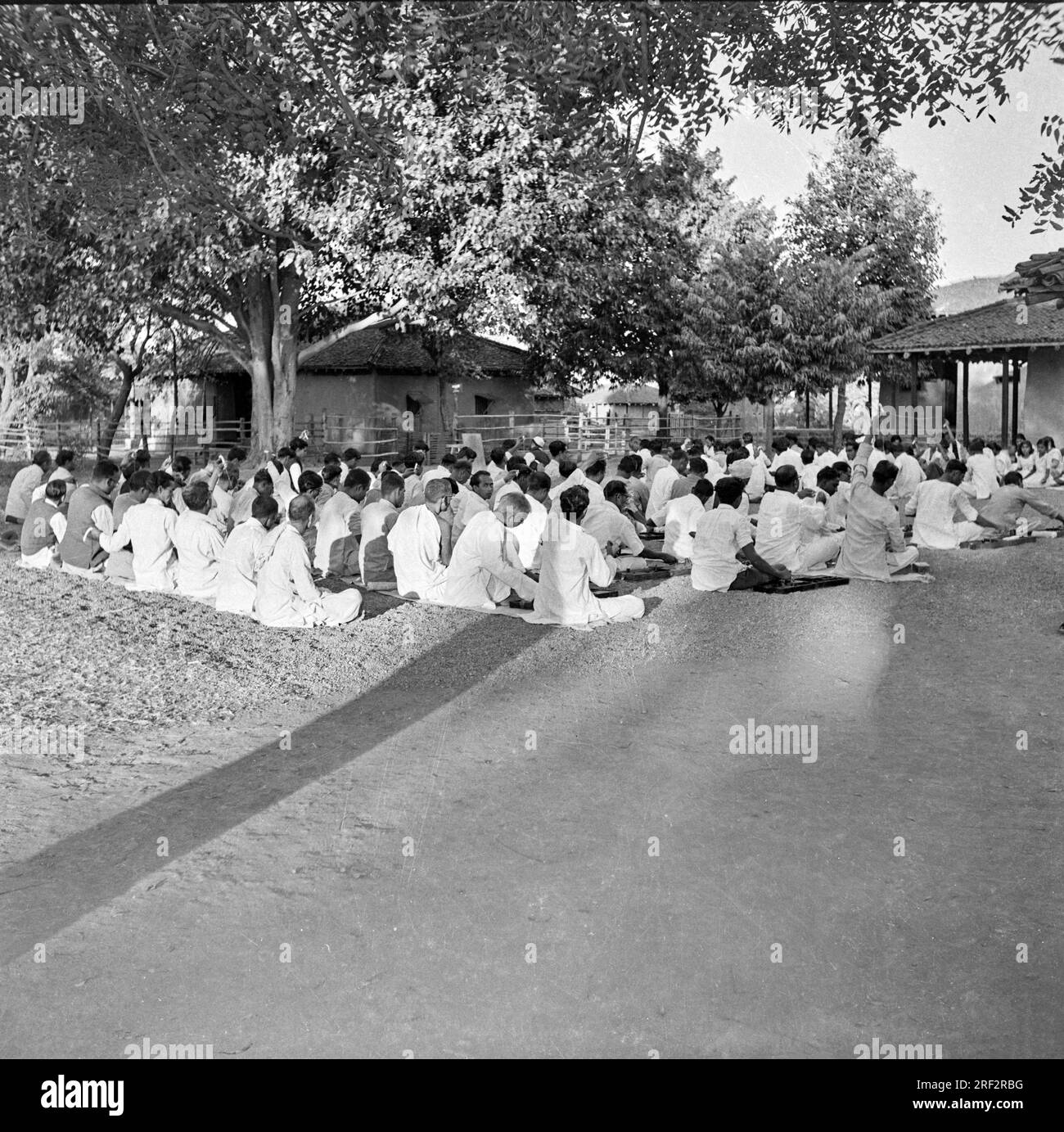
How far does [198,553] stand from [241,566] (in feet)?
3.27

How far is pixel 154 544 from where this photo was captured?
12.9m

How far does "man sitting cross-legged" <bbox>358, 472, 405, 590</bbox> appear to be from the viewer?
1378 centimetres

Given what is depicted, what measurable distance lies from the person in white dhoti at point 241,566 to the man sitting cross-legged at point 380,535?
2011 mm

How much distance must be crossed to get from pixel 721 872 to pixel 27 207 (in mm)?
7516

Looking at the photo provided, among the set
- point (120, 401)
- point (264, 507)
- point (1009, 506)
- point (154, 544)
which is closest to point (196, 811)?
point (264, 507)

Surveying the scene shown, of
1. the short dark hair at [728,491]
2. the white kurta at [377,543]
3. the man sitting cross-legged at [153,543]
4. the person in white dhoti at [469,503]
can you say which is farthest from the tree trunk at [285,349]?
the short dark hair at [728,491]

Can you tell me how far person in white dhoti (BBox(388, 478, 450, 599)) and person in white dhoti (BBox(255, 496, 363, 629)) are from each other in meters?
1.20

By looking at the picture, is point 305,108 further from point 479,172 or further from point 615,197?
point 615,197

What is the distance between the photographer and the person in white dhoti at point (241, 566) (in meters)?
11.5

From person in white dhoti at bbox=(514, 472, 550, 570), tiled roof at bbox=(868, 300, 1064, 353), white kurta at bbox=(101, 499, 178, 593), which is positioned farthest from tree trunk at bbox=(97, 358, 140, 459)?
person in white dhoti at bbox=(514, 472, 550, 570)

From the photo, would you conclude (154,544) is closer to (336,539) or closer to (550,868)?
(336,539)

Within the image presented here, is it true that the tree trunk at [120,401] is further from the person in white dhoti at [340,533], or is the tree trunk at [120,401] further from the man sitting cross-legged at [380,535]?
the man sitting cross-legged at [380,535]

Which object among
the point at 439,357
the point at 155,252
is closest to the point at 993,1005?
the point at 155,252

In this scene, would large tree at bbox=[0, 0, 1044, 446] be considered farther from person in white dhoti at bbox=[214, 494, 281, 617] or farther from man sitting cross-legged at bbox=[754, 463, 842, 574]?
man sitting cross-legged at bbox=[754, 463, 842, 574]
